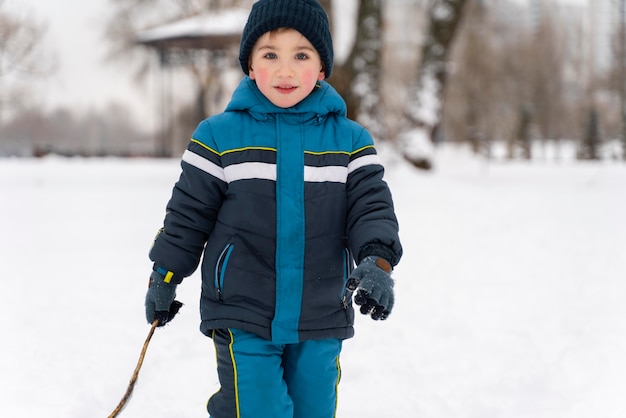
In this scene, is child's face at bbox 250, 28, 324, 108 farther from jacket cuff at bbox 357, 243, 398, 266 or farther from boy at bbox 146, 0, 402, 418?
jacket cuff at bbox 357, 243, 398, 266

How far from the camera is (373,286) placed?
1727 mm

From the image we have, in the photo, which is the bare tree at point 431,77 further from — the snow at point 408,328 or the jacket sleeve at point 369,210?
the jacket sleeve at point 369,210

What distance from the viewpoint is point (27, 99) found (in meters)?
18.1

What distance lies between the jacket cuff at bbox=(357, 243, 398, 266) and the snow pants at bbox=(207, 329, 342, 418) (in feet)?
1.06

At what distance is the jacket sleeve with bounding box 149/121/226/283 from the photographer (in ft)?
6.29

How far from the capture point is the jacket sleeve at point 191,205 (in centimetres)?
192

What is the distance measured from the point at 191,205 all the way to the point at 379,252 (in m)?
0.56

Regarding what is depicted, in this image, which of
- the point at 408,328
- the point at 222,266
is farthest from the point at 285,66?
the point at 408,328

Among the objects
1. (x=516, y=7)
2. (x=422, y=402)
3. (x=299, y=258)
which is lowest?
(x=422, y=402)

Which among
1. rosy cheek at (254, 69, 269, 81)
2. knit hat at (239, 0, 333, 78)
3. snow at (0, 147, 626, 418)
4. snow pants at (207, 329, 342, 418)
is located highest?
knit hat at (239, 0, 333, 78)

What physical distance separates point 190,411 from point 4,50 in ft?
38.2

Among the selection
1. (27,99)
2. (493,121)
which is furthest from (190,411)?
(493,121)

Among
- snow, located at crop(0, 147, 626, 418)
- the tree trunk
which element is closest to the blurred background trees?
the tree trunk

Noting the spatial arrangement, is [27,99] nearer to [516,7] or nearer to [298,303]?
[298,303]
